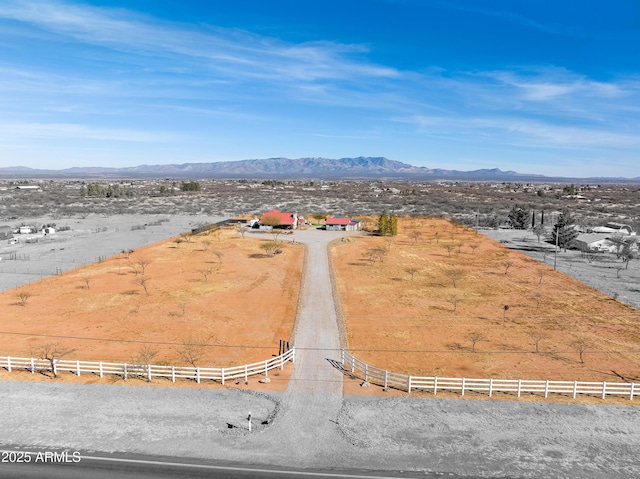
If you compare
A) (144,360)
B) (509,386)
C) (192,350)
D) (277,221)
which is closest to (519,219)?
(277,221)

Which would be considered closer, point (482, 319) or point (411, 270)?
point (482, 319)

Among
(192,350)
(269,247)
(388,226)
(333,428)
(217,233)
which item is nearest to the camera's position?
(333,428)

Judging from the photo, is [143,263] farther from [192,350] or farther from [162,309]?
[192,350]

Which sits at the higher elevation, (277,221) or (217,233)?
(277,221)

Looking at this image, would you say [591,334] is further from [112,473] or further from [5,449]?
[5,449]

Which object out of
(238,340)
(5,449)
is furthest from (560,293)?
(5,449)

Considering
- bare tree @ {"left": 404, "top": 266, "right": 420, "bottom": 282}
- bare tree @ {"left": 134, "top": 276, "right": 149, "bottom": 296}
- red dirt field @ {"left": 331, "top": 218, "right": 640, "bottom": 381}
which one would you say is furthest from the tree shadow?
bare tree @ {"left": 404, "top": 266, "right": 420, "bottom": 282}

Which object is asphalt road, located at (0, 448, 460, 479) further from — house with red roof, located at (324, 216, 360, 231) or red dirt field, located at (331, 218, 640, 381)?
house with red roof, located at (324, 216, 360, 231)
